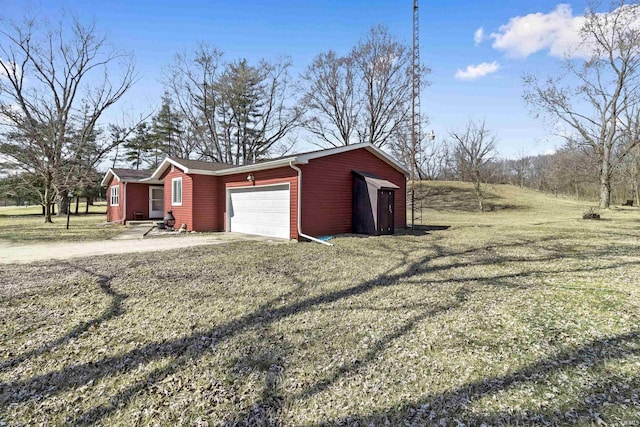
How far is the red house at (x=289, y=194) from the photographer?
10203 millimetres

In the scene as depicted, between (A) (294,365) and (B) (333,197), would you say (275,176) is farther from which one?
(A) (294,365)

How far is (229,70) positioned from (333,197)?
68.0 feet

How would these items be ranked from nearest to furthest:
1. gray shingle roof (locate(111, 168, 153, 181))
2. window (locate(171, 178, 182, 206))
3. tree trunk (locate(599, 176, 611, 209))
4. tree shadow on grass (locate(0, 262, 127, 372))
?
tree shadow on grass (locate(0, 262, 127, 372))
window (locate(171, 178, 182, 206))
gray shingle roof (locate(111, 168, 153, 181))
tree trunk (locate(599, 176, 611, 209))

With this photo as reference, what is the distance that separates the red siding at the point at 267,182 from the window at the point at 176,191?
196 cm

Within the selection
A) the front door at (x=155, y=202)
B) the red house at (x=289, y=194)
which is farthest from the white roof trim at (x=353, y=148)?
the front door at (x=155, y=202)

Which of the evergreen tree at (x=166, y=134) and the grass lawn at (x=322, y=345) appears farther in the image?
the evergreen tree at (x=166, y=134)

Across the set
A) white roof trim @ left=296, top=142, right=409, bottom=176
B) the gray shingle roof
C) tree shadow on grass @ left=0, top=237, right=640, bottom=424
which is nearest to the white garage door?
white roof trim @ left=296, top=142, right=409, bottom=176

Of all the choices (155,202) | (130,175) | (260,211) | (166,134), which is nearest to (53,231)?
(155,202)

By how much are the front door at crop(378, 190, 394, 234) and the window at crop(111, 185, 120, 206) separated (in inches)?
634

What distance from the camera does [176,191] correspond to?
47.0 feet

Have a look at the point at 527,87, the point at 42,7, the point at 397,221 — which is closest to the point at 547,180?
the point at 527,87

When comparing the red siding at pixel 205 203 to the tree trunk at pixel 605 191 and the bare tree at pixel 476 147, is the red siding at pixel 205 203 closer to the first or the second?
the bare tree at pixel 476 147

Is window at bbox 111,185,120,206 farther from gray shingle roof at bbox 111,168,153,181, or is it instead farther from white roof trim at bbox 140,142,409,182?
white roof trim at bbox 140,142,409,182

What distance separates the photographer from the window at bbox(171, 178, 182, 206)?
551 inches
